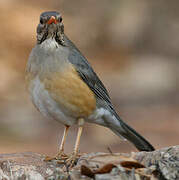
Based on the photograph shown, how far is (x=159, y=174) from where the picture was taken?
7207 mm

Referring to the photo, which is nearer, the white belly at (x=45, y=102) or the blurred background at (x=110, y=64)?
the white belly at (x=45, y=102)

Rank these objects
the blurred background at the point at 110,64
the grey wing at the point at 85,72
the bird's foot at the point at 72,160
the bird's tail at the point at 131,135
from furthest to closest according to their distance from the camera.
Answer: the blurred background at the point at 110,64
the bird's tail at the point at 131,135
the grey wing at the point at 85,72
the bird's foot at the point at 72,160

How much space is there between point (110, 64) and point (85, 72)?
13.0 m

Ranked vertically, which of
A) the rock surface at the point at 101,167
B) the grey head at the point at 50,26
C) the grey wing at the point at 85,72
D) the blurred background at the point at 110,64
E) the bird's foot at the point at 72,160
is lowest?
the rock surface at the point at 101,167

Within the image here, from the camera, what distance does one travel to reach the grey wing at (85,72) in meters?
8.87

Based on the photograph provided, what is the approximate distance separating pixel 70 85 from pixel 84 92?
1.07 feet

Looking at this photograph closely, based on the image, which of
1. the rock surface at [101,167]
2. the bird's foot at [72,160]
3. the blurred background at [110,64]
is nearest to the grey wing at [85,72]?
the bird's foot at [72,160]

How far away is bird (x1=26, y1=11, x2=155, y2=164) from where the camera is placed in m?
8.45

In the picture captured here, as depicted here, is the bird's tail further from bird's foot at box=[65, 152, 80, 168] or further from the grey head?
the grey head

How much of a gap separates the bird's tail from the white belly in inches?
46.4

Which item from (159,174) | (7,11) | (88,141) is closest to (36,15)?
(7,11)

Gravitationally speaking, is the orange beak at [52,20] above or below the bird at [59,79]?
above

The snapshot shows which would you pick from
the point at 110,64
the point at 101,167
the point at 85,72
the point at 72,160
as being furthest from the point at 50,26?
the point at 110,64

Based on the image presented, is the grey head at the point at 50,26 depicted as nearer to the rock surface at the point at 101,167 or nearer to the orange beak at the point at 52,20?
the orange beak at the point at 52,20
